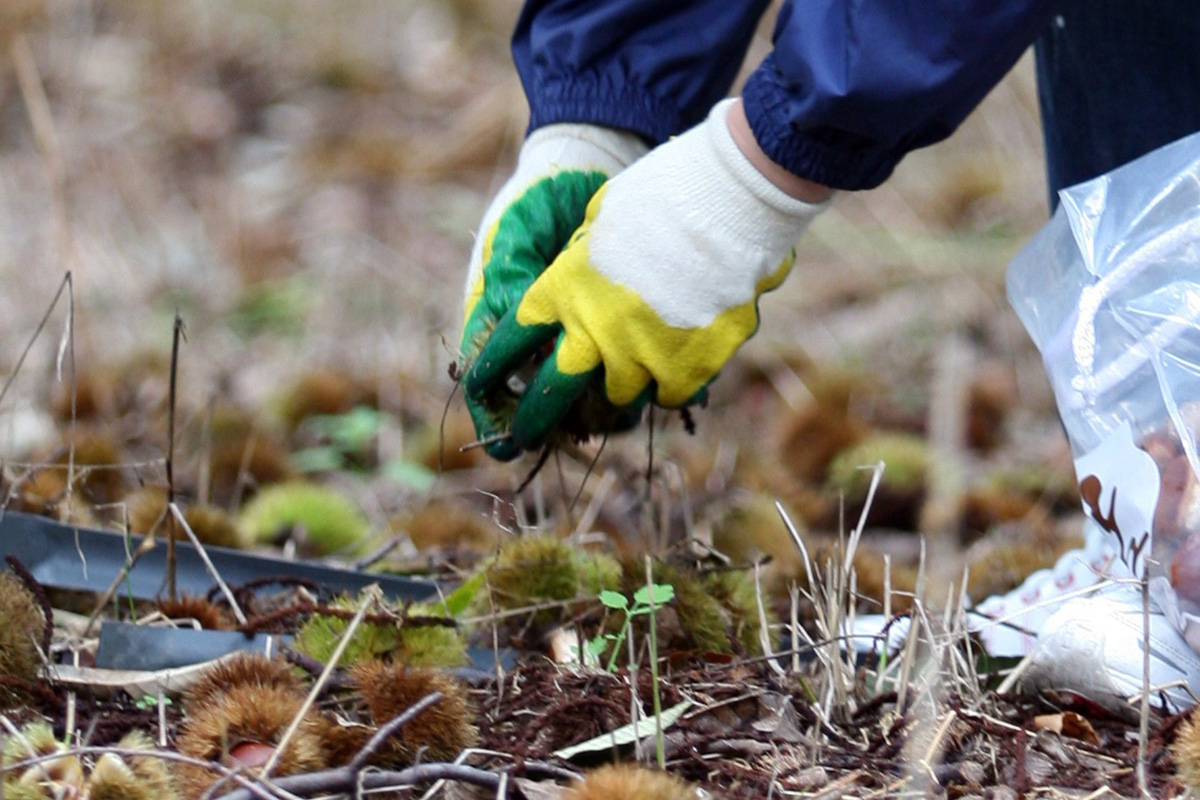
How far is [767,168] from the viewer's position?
54.9 inches

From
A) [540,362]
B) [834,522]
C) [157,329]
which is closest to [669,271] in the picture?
[540,362]

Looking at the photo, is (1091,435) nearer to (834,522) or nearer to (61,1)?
(834,522)

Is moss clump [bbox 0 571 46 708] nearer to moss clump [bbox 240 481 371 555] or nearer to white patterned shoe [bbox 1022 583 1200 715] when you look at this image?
moss clump [bbox 240 481 371 555]

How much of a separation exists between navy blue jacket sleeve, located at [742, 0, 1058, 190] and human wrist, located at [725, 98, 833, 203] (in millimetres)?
17

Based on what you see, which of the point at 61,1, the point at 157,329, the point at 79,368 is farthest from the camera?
the point at 61,1

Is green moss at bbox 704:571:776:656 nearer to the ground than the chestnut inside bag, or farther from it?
nearer to the ground

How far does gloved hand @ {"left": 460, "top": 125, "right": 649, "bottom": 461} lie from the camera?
148 cm

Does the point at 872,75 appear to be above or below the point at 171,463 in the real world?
above

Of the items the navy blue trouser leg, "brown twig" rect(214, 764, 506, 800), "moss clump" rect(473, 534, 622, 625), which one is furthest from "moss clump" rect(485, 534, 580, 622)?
the navy blue trouser leg

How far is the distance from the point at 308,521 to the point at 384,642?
66 cm

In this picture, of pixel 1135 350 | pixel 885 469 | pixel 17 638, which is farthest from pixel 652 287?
pixel 885 469

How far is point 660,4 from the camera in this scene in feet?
5.40

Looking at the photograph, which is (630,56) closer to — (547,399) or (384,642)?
(547,399)

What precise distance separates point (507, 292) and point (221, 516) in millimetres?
538
